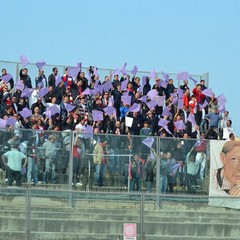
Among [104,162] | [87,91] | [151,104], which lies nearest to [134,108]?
[151,104]

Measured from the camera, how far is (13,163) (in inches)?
962

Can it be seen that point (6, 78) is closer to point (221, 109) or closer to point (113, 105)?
point (113, 105)

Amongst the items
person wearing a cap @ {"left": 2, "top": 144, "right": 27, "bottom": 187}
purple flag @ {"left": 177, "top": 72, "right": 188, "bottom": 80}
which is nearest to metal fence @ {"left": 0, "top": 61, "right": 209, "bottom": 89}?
purple flag @ {"left": 177, "top": 72, "right": 188, "bottom": 80}

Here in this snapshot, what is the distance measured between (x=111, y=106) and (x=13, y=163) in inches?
341

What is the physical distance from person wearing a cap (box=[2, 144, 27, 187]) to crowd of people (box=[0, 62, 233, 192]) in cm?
450

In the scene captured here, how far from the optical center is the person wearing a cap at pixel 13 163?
24.3 metres

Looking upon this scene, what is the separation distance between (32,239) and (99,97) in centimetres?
1271

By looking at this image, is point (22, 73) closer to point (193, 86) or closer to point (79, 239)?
point (193, 86)

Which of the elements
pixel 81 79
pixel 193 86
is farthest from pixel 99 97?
pixel 193 86

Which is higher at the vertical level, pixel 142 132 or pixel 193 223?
pixel 142 132

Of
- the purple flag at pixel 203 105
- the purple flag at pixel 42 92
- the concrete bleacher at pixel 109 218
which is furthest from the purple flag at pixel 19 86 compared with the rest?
the concrete bleacher at pixel 109 218

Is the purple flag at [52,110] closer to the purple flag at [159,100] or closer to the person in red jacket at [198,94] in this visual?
the purple flag at [159,100]

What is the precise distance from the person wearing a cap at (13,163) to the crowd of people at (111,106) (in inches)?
177

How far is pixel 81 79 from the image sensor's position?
33.9 m
